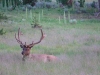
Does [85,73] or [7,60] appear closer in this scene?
[85,73]

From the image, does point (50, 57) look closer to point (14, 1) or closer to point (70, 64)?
point (70, 64)

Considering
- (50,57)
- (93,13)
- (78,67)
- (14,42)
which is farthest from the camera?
(93,13)

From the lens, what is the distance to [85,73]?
29.8 feet

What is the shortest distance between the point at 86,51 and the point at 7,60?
3822 mm

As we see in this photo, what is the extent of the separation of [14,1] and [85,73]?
44872 millimetres

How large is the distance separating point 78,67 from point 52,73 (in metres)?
1.15

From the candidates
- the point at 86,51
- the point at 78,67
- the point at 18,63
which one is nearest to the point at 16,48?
the point at 86,51

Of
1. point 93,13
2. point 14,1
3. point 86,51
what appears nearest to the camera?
point 86,51

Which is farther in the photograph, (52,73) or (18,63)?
(18,63)

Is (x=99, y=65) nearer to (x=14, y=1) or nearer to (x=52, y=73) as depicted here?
(x=52, y=73)

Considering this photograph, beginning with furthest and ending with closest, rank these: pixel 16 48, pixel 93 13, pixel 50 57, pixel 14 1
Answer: pixel 14 1 < pixel 93 13 < pixel 16 48 < pixel 50 57

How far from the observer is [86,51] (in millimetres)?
13711

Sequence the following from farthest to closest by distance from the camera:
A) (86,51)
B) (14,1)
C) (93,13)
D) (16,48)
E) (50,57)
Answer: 1. (14,1)
2. (93,13)
3. (16,48)
4. (86,51)
5. (50,57)

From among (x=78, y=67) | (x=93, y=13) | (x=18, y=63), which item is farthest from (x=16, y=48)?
(x=93, y=13)
